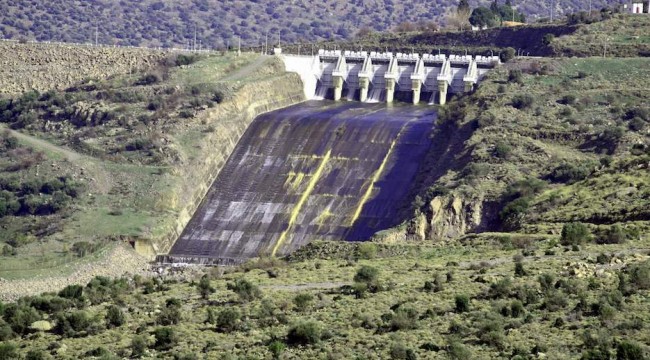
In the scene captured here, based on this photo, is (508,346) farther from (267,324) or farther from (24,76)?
(24,76)

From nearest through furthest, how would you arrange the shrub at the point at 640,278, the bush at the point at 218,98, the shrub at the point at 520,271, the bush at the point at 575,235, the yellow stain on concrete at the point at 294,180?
the shrub at the point at 640,278 < the shrub at the point at 520,271 < the bush at the point at 575,235 < the yellow stain on concrete at the point at 294,180 < the bush at the point at 218,98

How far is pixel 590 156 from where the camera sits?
109 m

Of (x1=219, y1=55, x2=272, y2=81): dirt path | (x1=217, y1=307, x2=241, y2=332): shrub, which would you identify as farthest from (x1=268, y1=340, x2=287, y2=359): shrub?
(x1=219, y1=55, x2=272, y2=81): dirt path

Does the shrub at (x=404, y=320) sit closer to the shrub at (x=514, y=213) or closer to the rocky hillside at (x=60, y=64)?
the shrub at (x=514, y=213)

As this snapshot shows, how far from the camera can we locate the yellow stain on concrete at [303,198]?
10962 cm

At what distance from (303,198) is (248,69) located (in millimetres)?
27376

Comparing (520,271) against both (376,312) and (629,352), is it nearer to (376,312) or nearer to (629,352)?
(376,312)

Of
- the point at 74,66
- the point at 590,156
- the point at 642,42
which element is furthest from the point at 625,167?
the point at 74,66

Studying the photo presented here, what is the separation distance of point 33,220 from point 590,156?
105ft

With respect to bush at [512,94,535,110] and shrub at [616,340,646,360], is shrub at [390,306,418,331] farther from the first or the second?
bush at [512,94,535,110]

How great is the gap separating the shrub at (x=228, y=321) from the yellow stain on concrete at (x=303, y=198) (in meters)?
39.6

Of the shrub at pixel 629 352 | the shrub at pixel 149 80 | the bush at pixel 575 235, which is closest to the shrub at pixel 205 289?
the bush at pixel 575 235

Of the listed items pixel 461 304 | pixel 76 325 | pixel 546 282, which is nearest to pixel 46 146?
pixel 76 325

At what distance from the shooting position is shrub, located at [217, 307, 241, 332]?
221 feet
